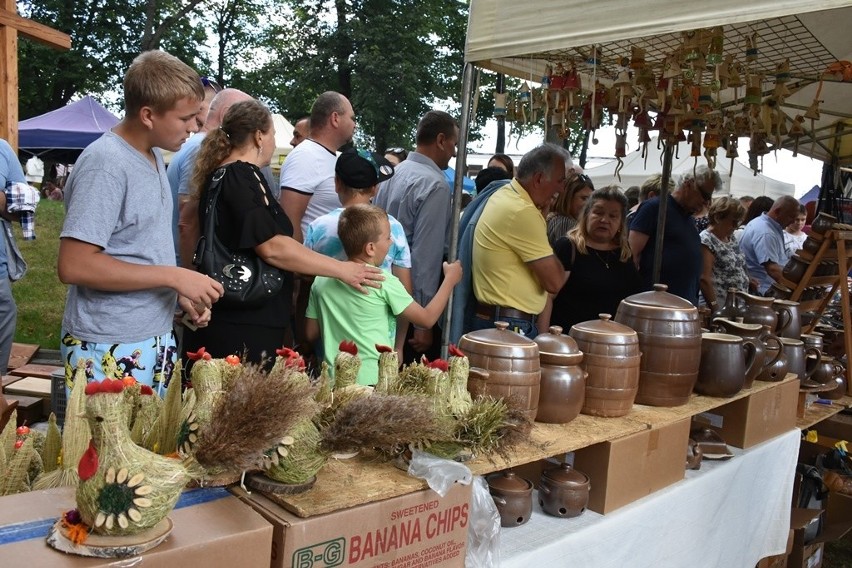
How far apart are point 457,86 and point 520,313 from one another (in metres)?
16.0

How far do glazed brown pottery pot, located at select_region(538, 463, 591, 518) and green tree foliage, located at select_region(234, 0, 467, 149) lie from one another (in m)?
15.7

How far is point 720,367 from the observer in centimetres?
241

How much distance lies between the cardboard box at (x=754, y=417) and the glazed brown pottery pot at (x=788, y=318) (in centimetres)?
37

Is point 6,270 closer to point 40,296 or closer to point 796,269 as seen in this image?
point 796,269

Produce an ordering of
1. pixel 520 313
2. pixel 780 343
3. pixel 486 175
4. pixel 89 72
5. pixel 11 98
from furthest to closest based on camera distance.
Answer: pixel 89 72 → pixel 486 175 → pixel 11 98 → pixel 520 313 → pixel 780 343

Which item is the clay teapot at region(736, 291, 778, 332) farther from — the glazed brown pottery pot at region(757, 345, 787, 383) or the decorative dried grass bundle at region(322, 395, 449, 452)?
the decorative dried grass bundle at region(322, 395, 449, 452)

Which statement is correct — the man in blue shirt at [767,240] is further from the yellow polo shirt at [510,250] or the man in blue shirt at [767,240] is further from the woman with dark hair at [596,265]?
the yellow polo shirt at [510,250]

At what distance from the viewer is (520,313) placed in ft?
10.1

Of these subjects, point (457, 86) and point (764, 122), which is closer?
point (764, 122)

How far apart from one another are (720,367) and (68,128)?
1340 centimetres

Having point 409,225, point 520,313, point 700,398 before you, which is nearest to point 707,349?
point 700,398

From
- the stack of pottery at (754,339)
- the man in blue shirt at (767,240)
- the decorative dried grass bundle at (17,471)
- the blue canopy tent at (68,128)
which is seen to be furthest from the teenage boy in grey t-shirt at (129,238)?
the blue canopy tent at (68,128)

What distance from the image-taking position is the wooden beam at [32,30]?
150 inches

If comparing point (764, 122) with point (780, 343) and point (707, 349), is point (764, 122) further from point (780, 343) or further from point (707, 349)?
point (707, 349)
